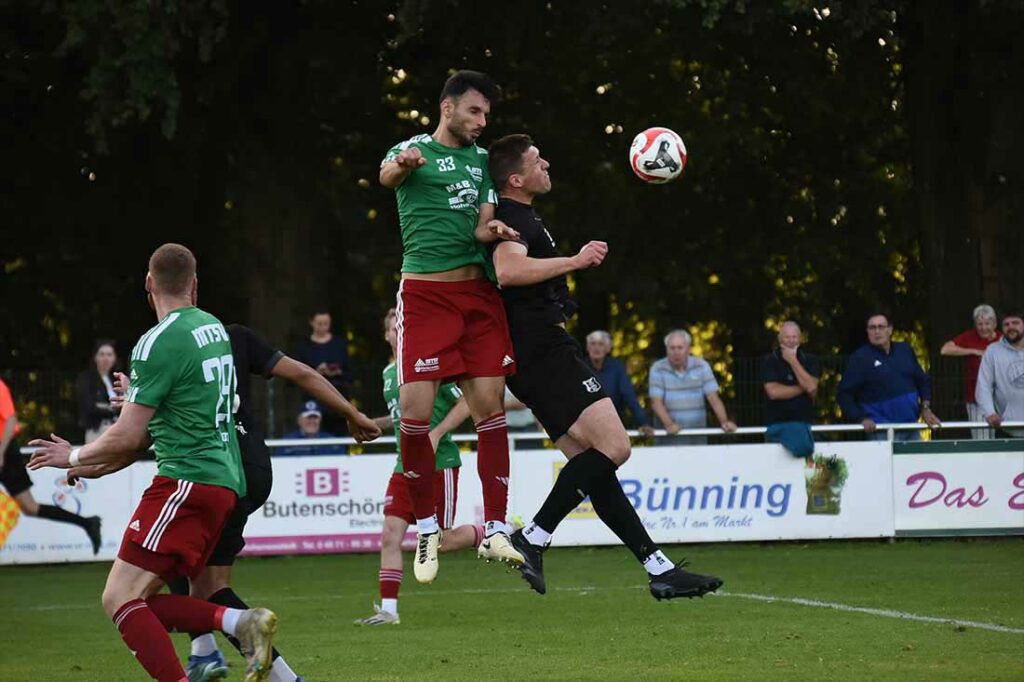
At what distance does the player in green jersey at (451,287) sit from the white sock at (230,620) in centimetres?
157

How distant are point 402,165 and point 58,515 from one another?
30.5 ft

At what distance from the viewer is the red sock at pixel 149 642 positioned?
8.20 m

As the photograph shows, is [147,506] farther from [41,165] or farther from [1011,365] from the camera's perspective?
[41,165]

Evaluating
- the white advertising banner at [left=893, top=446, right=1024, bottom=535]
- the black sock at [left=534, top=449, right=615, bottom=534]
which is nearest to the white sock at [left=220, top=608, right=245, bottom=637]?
the black sock at [left=534, top=449, right=615, bottom=534]

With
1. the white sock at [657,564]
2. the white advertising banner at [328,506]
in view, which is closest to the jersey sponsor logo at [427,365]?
the white sock at [657,564]

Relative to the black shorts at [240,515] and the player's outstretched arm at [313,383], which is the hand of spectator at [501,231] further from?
the black shorts at [240,515]

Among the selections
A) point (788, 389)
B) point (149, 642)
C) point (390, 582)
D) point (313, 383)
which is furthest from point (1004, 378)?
point (149, 642)

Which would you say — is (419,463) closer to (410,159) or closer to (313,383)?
(313,383)

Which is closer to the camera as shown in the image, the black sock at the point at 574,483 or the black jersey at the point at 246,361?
the black jersey at the point at 246,361

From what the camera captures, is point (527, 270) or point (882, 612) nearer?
point (527, 270)

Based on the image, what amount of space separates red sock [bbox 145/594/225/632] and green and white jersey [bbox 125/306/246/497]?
2.12ft

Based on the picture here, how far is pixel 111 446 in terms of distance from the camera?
8078 millimetres

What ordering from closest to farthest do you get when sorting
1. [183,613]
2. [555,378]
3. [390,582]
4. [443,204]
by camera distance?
[183,613]
[443,204]
[555,378]
[390,582]

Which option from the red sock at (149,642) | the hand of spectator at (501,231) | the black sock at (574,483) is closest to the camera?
the red sock at (149,642)
